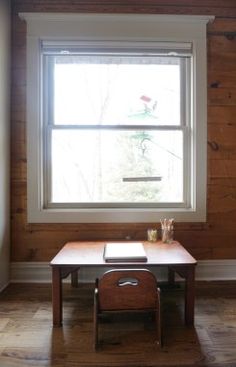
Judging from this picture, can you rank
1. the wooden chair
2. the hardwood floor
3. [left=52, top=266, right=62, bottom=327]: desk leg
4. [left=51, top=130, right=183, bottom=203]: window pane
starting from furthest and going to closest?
1. [left=51, top=130, right=183, bottom=203]: window pane
2. [left=52, top=266, right=62, bottom=327]: desk leg
3. the wooden chair
4. the hardwood floor

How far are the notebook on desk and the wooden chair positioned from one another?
0.22 m

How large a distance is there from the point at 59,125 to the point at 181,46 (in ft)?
4.09

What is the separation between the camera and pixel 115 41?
262cm

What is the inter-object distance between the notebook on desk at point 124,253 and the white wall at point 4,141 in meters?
0.89

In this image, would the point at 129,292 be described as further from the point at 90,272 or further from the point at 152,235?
the point at 90,272

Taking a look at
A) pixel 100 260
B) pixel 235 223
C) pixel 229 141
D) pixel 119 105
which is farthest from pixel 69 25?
pixel 235 223

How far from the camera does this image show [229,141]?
105 inches

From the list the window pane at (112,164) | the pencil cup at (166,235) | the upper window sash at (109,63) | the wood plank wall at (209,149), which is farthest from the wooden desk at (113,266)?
the upper window sash at (109,63)

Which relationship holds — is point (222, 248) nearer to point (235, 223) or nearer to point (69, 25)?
point (235, 223)

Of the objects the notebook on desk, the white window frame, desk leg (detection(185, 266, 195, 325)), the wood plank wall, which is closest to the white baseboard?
the wood plank wall

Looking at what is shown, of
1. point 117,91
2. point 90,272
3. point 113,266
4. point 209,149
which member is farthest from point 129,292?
point 117,91

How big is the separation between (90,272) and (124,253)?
0.75 metres

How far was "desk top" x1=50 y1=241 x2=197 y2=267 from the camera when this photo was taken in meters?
1.92

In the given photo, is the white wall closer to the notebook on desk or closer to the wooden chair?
the notebook on desk
